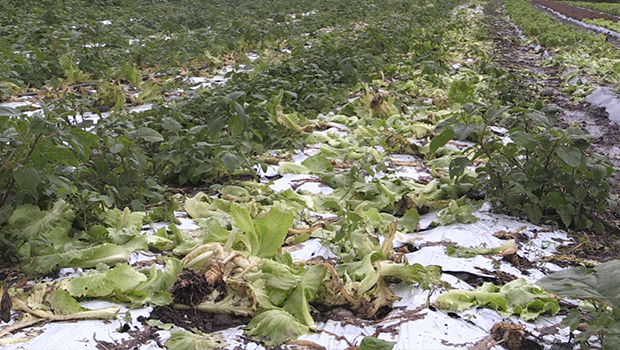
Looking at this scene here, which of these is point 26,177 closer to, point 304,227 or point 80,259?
point 80,259

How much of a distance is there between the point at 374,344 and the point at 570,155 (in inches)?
48.7

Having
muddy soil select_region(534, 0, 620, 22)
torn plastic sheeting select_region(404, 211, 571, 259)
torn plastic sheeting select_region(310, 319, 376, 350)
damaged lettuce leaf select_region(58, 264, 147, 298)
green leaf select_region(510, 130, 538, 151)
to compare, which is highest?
green leaf select_region(510, 130, 538, 151)

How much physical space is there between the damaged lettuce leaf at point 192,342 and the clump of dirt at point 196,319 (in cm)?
8

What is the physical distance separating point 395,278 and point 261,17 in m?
8.71

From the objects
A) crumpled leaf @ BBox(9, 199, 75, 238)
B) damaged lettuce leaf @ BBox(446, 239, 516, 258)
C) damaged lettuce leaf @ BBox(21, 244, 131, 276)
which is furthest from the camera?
damaged lettuce leaf @ BBox(446, 239, 516, 258)

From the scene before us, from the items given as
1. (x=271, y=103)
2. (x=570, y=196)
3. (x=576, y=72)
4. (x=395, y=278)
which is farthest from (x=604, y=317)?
(x=576, y=72)

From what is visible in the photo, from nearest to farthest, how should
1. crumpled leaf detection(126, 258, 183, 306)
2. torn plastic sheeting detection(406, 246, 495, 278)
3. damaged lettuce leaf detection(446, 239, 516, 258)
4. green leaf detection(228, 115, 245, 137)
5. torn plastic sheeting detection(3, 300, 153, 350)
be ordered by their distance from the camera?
torn plastic sheeting detection(3, 300, 153, 350)
crumpled leaf detection(126, 258, 183, 306)
torn plastic sheeting detection(406, 246, 495, 278)
damaged lettuce leaf detection(446, 239, 516, 258)
green leaf detection(228, 115, 245, 137)

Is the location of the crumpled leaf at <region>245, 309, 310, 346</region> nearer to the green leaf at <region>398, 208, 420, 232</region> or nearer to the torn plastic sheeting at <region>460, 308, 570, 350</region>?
the torn plastic sheeting at <region>460, 308, 570, 350</region>

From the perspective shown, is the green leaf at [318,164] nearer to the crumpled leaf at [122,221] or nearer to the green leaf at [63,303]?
the crumpled leaf at [122,221]

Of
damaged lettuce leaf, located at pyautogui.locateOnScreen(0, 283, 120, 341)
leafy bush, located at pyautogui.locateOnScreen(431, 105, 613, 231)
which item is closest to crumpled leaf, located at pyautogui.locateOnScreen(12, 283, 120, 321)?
damaged lettuce leaf, located at pyautogui.locateOnScreen(0, 283, 120, 341)

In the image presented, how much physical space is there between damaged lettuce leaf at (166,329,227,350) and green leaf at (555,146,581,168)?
1.48 m

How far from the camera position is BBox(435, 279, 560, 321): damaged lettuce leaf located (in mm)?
1588

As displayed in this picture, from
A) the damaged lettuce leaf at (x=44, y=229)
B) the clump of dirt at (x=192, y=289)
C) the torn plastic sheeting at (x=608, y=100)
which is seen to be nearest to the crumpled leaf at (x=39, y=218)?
the damaged lettuce leaf at (x=44, y=229)

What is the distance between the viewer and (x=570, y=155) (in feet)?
6.91
